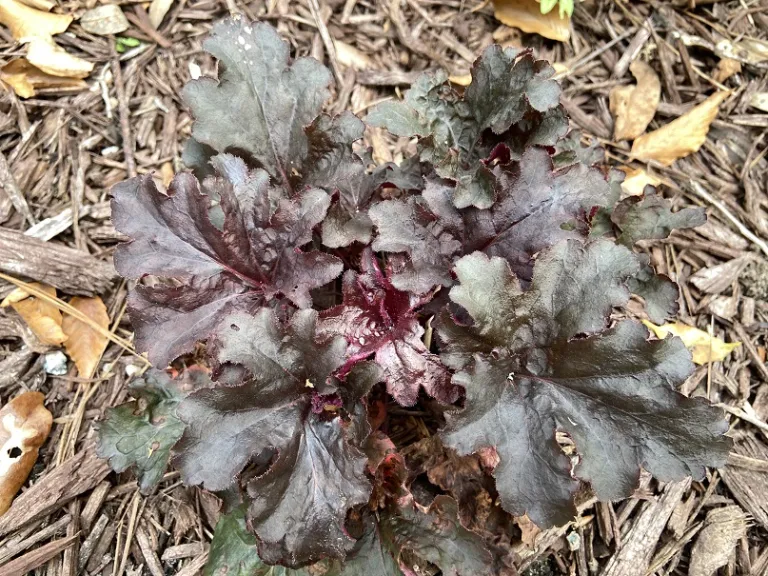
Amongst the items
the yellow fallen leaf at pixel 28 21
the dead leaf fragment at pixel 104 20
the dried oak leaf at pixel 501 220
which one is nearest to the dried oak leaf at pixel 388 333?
the dried oak leaf at pixel 501 220

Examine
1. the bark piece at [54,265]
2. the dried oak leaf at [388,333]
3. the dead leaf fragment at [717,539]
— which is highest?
the dried oak leaf at [388,333]

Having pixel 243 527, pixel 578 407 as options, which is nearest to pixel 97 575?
pixel 243 527

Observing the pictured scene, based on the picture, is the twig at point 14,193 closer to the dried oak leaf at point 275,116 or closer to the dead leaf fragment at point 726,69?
the dried oak leaf at point 275,116

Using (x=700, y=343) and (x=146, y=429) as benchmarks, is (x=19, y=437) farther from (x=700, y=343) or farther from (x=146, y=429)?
(x=700, y=343)

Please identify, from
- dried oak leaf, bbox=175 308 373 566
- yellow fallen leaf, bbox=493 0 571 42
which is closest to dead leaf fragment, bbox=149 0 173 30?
yellow fallen leaf, bbox=493 0 571 42

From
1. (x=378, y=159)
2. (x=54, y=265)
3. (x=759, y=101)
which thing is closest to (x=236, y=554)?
(x=54, y=265)

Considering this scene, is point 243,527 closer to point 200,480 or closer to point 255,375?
point 200,480

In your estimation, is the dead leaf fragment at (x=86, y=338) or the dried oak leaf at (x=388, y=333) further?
the dead leaf fragment at (x=86, y=338)

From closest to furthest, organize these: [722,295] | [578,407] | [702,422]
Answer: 1. [702,422]
2. [578,407]
3. [722,295]
